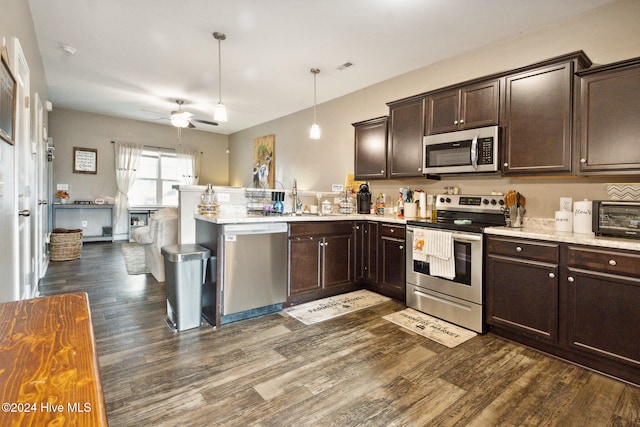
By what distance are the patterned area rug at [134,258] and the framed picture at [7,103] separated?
2989mm

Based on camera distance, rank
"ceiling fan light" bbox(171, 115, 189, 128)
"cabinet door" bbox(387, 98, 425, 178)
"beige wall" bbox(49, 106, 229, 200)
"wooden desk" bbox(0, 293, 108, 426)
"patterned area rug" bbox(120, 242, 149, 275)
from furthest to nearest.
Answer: "beige wall" bbox(49, 106, 229, 200) < "ceiling fan light" bbox(171, 115, 189, 128) < "patterned area rug" bbox(120, 242, 149, 275) < "cabinet door" bbox(387, 98, 425, 178) < "wooden desk" bbox(0, 293, 108, 426)

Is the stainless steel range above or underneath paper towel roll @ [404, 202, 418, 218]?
underneath

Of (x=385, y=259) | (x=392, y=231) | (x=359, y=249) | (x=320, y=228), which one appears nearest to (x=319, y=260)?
(x=320, y=228)

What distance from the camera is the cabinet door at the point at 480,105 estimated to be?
2930mm

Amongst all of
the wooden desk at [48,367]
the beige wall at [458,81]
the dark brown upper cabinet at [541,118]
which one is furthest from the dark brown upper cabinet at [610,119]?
the wooden desk at [48,367]

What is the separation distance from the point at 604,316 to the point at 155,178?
27.7 feet

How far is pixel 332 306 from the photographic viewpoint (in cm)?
334

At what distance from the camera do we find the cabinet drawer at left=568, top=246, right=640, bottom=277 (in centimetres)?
198

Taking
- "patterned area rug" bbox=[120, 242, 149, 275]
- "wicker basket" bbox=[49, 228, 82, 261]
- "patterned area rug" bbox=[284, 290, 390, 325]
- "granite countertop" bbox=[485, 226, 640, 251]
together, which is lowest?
"patterned area rug" bbox=[284, 290, 390, 325]

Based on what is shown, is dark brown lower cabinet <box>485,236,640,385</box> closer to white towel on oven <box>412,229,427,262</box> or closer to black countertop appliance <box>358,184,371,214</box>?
white towel on oven <box>412,229,427,262</box>

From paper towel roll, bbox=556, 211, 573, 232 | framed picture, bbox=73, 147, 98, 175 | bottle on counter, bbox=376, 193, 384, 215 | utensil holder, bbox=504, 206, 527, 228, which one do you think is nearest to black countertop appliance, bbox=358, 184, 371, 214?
bottle on counter, bbox=376, 193, 384, 215

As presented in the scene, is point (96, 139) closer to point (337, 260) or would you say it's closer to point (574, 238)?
point (337, 260)

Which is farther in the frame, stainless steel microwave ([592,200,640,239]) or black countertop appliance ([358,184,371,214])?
black countertop appliance ([358,184,371,214])

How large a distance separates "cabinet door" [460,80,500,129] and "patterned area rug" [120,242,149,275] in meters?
4.52
